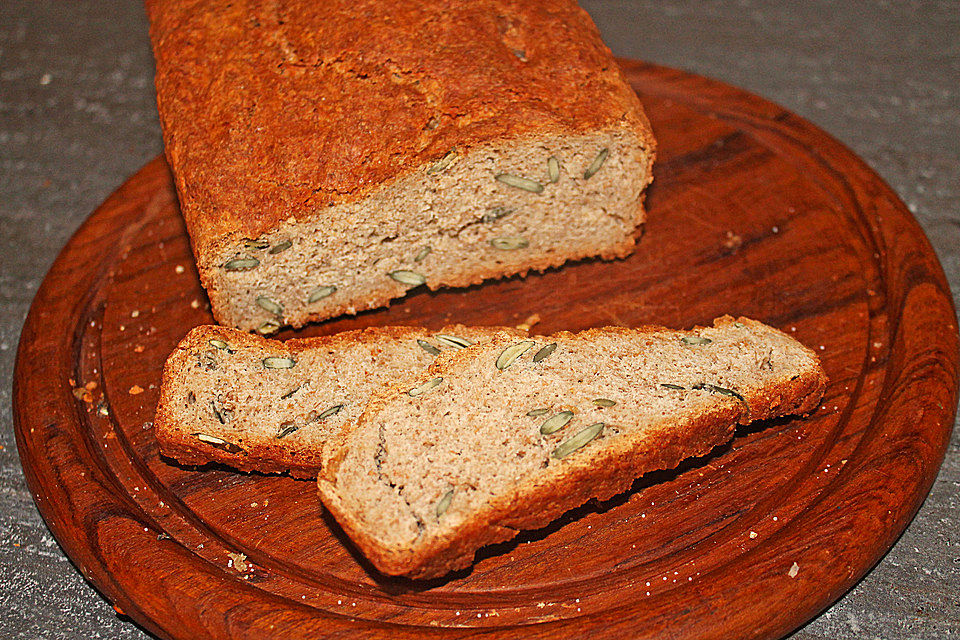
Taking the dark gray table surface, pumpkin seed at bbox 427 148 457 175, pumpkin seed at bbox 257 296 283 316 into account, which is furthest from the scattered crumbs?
the dark gray table surface

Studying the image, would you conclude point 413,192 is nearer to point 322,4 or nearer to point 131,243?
point 322,4

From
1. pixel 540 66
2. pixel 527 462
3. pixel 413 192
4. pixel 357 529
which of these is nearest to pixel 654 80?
pixel 540 66

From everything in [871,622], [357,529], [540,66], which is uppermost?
[540,66]

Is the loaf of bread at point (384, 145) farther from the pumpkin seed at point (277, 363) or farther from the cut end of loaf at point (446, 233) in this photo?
the pumpkin seed at point (277, 363)

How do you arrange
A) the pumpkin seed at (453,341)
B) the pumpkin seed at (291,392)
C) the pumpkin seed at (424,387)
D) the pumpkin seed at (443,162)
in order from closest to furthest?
the pumpkin seed at (424,387), the pumpkin seed at (291,392), the pumpkin seed at (453,341), the pumpkin seed at (443,162)

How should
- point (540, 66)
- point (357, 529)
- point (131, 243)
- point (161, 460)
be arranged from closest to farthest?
point (357, 529) < point (161, 460) < point (540, 66) < point (131, 243)

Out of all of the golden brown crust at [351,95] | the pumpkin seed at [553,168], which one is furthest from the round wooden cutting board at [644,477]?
the golden brown crust at [351,95]

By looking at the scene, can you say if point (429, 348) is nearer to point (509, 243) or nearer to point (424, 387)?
point (424, 387)

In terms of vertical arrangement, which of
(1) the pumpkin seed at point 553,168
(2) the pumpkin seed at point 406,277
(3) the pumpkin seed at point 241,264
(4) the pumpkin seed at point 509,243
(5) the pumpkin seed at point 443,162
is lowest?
(2) the pumpkin seed at point 406,277
